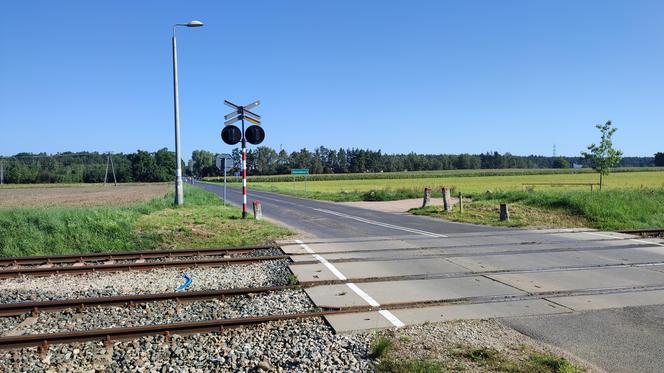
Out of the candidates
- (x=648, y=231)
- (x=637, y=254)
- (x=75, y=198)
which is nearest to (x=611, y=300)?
(x=637, y=254)

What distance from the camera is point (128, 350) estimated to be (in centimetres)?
586

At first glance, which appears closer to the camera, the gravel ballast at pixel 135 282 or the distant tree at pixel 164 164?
the gravel ballast at pixel 135 282


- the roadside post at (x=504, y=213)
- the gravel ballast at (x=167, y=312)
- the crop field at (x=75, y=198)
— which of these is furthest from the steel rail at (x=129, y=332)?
the crop field at (x=75, y=198)

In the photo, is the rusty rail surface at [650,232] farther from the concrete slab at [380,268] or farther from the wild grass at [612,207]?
the concrete slab at [380,268]

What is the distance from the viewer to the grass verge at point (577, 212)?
18645 mm

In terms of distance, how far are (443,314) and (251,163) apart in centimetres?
16840

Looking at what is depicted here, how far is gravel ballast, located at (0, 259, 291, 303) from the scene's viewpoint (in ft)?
28.6

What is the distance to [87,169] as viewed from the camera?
14412 cm

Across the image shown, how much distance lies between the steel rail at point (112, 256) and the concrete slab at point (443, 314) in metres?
6.23

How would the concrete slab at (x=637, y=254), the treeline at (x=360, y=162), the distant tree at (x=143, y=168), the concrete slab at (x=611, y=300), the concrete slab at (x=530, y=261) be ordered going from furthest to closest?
the treeline at (x=360, y=162), the distant tree at (x=143, y=168), the concrete slab at (x=637, y=254), the concrete slab at (x=530, y=261), the concrete slab at (x=611, y=300)

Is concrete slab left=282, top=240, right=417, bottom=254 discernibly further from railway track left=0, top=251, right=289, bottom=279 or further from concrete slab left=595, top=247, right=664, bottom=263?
concrete slab left=595, top=247, right=664, bottom=263

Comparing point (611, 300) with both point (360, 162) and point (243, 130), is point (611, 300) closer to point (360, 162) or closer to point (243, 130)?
point (243, 130)

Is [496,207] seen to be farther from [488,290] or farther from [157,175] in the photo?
[157,175]

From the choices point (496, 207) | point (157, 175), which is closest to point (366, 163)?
point (157, 175)
